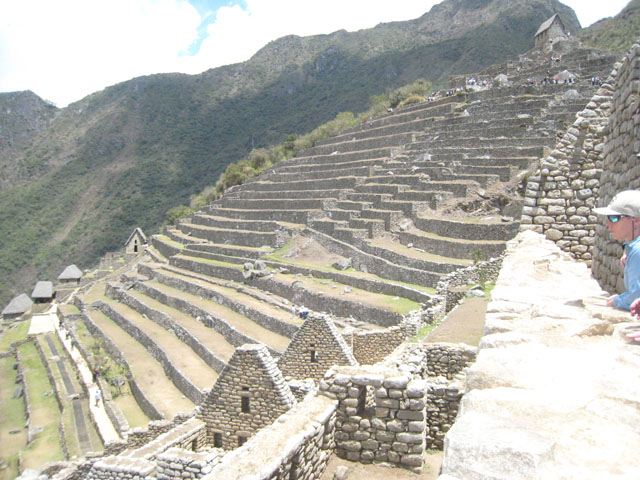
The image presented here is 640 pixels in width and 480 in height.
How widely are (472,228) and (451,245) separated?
1244mm

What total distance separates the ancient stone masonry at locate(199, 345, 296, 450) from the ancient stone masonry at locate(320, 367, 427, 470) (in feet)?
8.30

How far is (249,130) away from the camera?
→ 88.9 meters

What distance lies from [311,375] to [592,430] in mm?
5763

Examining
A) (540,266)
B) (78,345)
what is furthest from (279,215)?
(540,266)

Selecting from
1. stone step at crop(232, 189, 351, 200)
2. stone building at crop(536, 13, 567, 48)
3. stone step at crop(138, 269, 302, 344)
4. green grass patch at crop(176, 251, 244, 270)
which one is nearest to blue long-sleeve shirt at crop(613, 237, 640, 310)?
stone step at crop(138, 269, 302, 344)

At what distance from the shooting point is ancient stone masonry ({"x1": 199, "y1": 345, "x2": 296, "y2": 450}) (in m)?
5.55

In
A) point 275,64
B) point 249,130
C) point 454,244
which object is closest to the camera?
point 454,244

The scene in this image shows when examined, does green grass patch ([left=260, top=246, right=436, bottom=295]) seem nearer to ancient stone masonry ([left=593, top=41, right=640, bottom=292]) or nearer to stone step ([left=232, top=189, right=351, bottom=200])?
stone step ([left=232, top=189, right=351, bottom=200])

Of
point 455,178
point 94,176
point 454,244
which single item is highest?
point 94,176

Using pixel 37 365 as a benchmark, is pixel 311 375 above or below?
above

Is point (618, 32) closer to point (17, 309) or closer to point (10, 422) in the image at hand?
point (10, 422)

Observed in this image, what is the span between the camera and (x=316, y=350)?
7066mm

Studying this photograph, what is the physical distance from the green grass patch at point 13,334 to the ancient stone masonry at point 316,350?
78.5ft

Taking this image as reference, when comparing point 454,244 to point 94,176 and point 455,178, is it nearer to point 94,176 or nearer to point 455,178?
point 455,178
